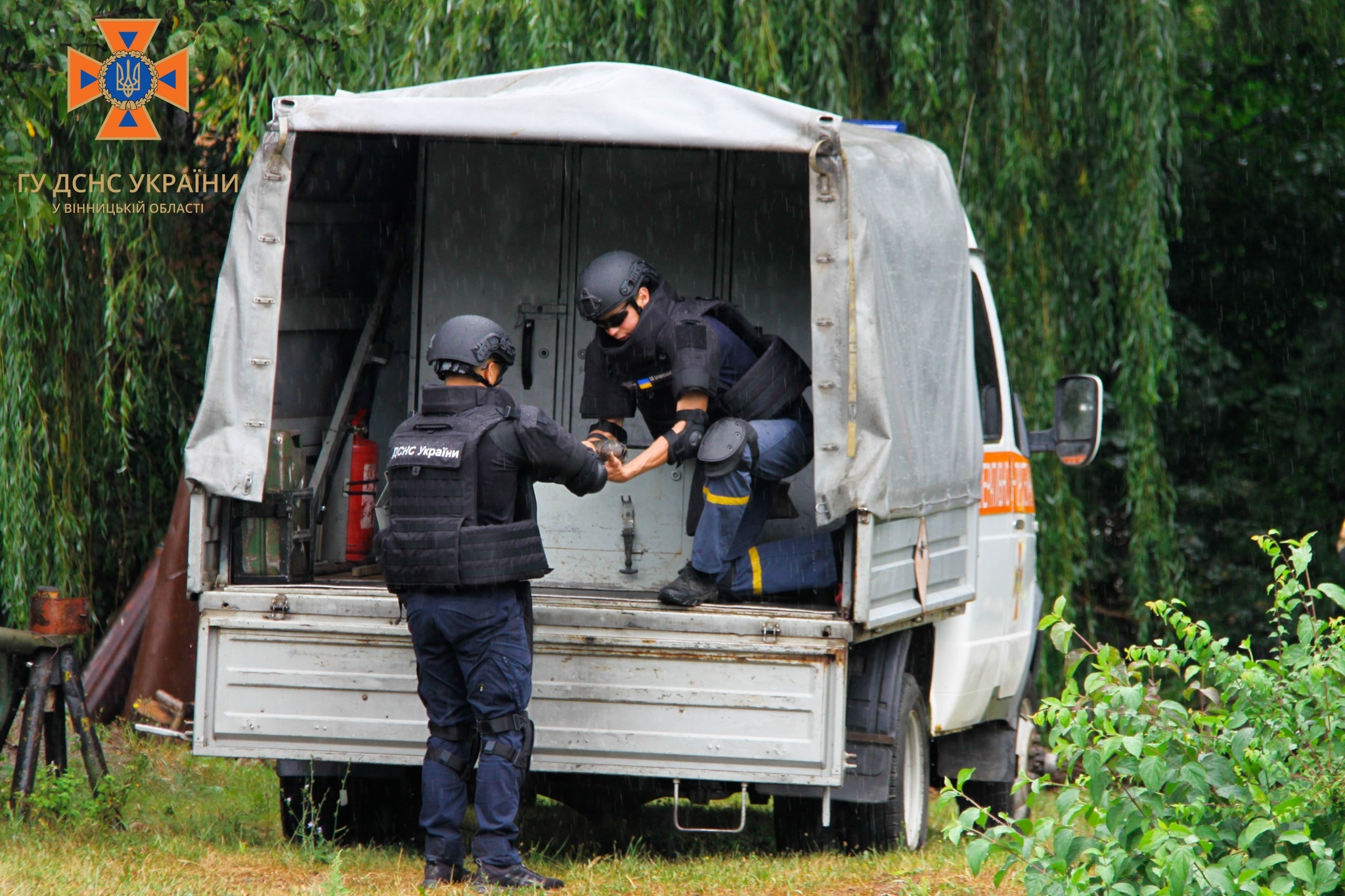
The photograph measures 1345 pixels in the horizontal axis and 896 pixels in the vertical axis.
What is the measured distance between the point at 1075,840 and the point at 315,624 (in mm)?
2696

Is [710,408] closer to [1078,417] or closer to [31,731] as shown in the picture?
[1078,417]

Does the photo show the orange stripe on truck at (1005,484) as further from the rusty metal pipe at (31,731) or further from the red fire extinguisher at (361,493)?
the rusty metal pipe at (31,731)

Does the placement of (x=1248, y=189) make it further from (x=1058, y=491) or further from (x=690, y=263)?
(x=690, y=263)

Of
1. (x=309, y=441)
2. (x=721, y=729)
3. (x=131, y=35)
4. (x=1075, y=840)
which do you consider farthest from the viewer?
(x=131, y=35)

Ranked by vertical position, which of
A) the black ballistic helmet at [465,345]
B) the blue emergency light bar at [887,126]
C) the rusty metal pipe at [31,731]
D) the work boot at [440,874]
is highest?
the blue emergency light bar at [887,126]

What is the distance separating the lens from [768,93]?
9070mm

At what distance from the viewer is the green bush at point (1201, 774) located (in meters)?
4.06

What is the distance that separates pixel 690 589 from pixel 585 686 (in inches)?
19.9

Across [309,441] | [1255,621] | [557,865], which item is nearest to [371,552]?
[309,441]

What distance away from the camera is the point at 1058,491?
10.2 metres

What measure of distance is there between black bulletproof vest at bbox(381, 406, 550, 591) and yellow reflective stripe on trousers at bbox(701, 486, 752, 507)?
2.60 feet

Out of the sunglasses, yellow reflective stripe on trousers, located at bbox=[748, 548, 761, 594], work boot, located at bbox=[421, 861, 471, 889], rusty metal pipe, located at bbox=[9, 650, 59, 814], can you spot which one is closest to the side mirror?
yellow reflective stripe on trousers, located at bbox=[748, 548, 761, 594]

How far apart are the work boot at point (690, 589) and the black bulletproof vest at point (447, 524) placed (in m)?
0.48

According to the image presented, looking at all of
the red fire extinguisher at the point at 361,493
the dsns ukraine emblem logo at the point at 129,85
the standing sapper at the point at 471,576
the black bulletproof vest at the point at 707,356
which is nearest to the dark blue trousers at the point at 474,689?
the standing sapper at the point at 471,576
